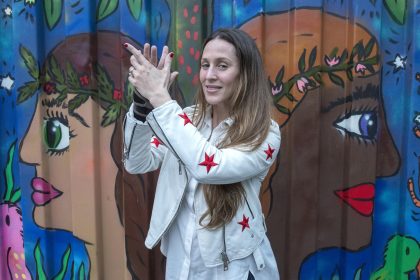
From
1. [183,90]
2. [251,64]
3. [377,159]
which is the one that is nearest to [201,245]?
[251,64]

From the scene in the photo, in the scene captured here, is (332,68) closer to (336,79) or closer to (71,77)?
(336,79)

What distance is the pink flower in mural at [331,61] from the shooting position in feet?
8.35

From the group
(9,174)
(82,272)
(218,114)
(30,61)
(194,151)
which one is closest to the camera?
(194,151)

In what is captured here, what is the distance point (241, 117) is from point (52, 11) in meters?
1.82

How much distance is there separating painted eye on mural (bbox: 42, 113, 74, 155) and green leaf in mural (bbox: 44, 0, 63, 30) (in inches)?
24.2

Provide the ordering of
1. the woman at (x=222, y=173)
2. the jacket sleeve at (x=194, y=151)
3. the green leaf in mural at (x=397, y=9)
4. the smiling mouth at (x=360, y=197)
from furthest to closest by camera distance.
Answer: the smiling mouth at (x=360, y=197)
the green leaf in mural at (x=397, y=9)
the woman at (x=222, y=173)
the jacket sleeve at (x=194, y=151)

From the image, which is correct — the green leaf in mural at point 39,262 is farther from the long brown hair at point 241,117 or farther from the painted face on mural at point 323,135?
the long brown hair at point 241,117

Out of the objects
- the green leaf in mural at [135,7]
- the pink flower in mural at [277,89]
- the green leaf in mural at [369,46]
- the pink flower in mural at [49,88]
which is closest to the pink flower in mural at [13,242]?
the pink flower in mural at [49,88]

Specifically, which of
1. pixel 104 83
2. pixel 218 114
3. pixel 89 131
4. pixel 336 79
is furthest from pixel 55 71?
pixel 336 79

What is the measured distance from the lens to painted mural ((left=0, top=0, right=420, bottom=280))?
8.32ft

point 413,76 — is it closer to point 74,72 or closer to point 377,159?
point 377,159

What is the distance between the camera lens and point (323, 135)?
8.55ft

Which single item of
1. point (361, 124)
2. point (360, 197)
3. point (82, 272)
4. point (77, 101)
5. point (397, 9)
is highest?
point (397, 9)

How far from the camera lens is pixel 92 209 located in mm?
2879
